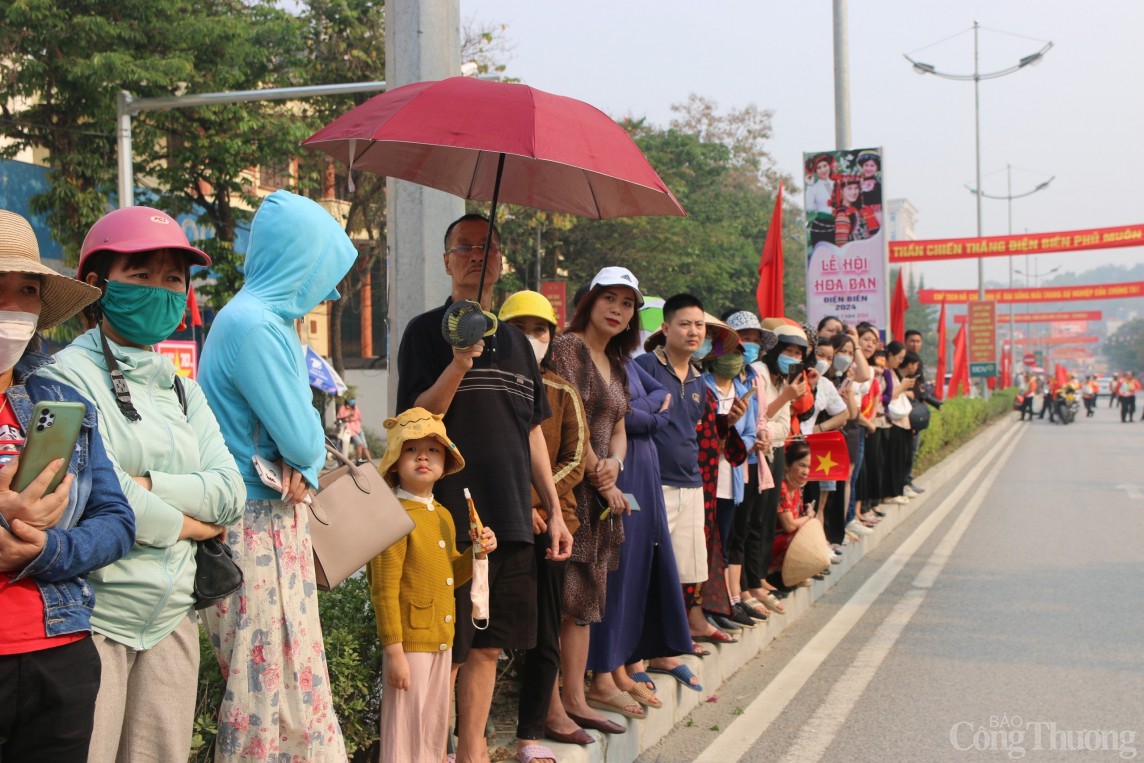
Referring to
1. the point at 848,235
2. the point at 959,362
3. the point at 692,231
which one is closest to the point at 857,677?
the point at 848,235

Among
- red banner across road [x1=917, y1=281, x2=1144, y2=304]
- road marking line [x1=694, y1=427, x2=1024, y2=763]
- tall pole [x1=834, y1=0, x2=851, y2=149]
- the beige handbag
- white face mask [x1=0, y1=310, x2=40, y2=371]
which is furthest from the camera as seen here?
red banner across road [x1=917, y1=281, x2=1144, y2=304]

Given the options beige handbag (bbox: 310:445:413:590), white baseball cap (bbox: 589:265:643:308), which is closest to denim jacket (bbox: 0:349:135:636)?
beige handbag (bbox: 310:445:413:590)

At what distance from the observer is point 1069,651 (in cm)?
666

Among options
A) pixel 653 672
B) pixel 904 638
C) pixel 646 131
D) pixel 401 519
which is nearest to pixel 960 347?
pixel 646 131

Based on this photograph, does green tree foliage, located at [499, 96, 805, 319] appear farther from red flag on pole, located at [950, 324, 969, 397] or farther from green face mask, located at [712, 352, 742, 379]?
green face mask, located at [712, 352, 742, 379]

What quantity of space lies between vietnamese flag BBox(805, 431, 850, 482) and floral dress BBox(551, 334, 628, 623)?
4.32 meters

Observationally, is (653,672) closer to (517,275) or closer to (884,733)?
(884,733)

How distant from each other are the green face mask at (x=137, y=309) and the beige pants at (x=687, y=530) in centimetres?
329

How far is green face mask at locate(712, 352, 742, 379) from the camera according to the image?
656cm

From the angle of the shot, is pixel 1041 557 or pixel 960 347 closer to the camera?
pixel 1041 557

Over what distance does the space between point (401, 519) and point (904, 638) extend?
4.56 m

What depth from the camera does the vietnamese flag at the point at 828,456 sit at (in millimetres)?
8914

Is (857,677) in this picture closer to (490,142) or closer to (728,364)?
(728,364)

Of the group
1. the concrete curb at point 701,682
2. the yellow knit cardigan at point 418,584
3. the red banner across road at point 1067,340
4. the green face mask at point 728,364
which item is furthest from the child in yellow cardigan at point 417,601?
the red banner across road at point 1067,340
